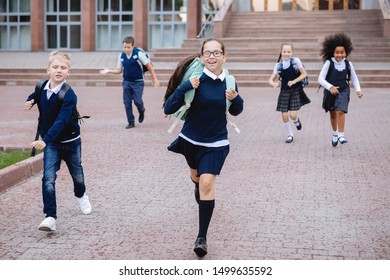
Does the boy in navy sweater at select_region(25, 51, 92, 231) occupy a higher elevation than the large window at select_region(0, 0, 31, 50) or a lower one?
lower

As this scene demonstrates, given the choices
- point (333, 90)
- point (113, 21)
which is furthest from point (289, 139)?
point (113, 21)

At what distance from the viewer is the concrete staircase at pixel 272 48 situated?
24859 mm

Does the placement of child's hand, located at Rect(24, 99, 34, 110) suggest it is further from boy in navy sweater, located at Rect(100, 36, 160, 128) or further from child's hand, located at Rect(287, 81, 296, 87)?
boy in navy sweater, located at Rect(100, 36, 160, 128)

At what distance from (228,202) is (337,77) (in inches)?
176

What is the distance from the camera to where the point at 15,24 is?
42719mm

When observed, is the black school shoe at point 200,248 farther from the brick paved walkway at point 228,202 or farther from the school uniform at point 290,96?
the school uniform at point 290,96

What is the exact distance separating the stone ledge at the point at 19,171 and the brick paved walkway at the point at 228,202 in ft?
0.31

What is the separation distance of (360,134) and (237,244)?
7.27m

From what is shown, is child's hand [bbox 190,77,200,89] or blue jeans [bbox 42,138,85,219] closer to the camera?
child's hand [bbox 190,77,200,89]

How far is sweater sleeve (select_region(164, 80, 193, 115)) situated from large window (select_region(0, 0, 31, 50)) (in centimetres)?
3954

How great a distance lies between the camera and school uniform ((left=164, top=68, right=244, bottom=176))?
5016 mm

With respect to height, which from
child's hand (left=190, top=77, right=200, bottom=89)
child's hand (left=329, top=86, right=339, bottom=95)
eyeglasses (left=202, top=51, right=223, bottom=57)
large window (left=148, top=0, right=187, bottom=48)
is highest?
large window (left=148, top=0, right=187, bottom=48)

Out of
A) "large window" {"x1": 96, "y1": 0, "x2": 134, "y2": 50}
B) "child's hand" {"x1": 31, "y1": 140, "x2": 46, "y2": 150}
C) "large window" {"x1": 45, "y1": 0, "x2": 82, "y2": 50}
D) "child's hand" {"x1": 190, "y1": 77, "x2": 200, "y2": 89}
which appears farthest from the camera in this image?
"large window" {"x1": 45, "y1": 0, "x2": 82, "y2": 50}

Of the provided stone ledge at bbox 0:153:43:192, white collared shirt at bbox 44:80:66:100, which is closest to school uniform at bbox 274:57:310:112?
stone ledge at bbox 0:153:43:192
